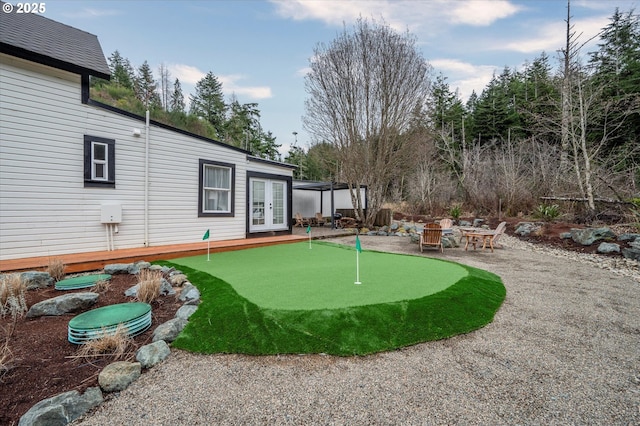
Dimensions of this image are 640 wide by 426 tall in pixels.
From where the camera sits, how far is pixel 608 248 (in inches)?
266

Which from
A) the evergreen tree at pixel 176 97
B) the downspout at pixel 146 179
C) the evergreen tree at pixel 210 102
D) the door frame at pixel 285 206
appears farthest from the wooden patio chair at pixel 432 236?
the evergreen tree at pixel 176 97

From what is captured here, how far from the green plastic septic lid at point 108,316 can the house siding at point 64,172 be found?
3706mm

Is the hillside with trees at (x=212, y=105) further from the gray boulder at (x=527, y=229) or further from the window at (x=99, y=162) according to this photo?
the gray boulder at (x=527, y=229)

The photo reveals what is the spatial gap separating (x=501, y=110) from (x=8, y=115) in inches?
1187

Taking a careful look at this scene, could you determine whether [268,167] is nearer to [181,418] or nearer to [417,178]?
[181,418]

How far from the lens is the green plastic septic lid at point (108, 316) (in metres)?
2.50

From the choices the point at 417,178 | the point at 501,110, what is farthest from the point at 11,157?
the point at 501,110

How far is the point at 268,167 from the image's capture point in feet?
29.6

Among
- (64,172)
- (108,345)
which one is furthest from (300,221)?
(108,345)

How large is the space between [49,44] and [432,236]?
966cm

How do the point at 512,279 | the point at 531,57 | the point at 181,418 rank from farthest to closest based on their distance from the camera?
1. the point at 531,57
2. the point at 512,279
3. the point at 181,418

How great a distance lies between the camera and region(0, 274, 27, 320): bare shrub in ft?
9.76

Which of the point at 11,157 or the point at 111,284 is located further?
the point at 11,157

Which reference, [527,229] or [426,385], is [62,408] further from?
[527,229]
